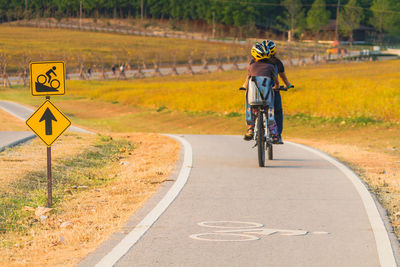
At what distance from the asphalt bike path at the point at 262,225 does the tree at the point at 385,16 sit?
130940 millimetres

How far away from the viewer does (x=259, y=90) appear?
11.9 m

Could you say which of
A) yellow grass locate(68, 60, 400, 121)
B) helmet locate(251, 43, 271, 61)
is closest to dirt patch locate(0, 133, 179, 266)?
helmet locate(251, 43, 271, 61)

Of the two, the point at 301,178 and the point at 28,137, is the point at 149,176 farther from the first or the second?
the point at 28,137

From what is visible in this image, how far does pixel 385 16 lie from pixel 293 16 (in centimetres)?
1770

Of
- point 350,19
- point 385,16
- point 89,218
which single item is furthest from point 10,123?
point 385,16

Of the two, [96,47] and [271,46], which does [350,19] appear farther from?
[271,46]

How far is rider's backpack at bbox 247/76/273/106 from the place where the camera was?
38.9 ft

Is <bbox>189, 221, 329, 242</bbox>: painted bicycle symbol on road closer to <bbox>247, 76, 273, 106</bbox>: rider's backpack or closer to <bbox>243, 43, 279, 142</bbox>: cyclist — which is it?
<bbox>247, 76, 273, 106</bbox>: rider's backpack

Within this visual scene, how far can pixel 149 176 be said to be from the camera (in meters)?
11.7

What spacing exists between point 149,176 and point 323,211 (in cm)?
389

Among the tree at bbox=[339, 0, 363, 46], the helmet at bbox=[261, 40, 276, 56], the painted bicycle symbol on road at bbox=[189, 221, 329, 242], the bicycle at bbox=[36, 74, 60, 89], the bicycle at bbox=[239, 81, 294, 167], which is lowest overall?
the painted bicycle symbol on road at bbox=[189, 221, 329, 242]

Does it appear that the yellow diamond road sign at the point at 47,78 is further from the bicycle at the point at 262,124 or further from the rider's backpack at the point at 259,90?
the bicycle at the point at 262,124

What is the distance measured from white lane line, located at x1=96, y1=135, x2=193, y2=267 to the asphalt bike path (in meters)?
0.01

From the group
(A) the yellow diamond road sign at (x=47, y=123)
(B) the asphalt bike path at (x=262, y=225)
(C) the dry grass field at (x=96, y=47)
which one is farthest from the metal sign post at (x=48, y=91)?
(C) the dry grass field at (x=96, y=47)
